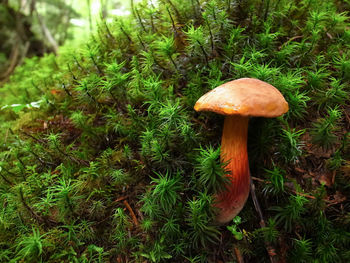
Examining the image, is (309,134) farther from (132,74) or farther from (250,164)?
(132,74)

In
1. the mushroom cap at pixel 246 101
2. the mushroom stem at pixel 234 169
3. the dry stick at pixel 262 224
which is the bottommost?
the dry stick at pixel 262 224

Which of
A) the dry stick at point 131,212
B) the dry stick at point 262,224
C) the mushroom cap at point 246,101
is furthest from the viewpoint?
the dry stick at point 131,212

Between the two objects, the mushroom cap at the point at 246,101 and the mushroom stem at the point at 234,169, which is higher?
the mushroom cap at the point at 246,101

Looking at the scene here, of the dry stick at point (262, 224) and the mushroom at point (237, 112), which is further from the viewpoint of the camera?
the dry stick at point (262, 224)

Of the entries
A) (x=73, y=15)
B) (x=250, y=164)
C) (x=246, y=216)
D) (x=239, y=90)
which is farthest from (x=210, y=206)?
(x=73, y=15)

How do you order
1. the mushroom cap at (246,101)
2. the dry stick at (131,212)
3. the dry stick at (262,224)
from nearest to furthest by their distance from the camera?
1. the mushroom cap at (246,101)
2. the dry stick at (262,224)
3. the dry stick at (131,212)

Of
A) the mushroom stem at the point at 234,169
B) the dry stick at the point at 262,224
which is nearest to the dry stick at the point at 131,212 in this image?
the mushroom stem at the point at 234,169

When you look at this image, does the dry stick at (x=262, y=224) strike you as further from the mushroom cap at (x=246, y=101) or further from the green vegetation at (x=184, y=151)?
the mushroom cap at (x=246, y=101)
